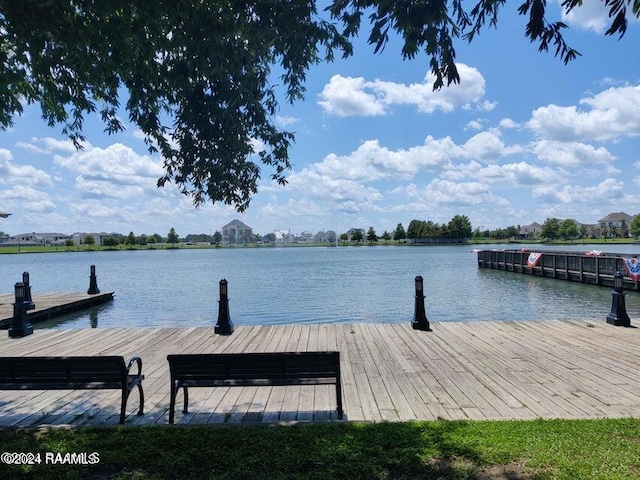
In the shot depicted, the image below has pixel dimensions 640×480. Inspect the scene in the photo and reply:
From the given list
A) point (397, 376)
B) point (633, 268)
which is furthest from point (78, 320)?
point (633, 268)

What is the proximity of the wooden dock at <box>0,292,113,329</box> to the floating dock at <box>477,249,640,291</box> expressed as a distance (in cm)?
2959

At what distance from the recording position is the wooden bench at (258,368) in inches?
208

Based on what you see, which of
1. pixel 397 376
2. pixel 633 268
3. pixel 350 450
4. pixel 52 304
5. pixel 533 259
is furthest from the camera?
pixel 533 259

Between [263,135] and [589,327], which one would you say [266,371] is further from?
[589,327]

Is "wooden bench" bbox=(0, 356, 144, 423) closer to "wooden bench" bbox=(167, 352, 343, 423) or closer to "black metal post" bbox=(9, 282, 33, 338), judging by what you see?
"wooden bench" bbox=(167, 352, 343, 423)

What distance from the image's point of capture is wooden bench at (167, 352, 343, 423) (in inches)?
208

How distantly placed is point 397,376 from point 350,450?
3.37m

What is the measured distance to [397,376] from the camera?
7457 millimetres

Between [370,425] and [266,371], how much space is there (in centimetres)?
136

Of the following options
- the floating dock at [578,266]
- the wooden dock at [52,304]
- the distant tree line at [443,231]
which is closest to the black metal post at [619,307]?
the floating dock at [578,266]

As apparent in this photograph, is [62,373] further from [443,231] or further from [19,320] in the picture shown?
[443,231]

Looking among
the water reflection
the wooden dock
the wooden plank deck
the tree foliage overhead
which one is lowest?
the water reflection

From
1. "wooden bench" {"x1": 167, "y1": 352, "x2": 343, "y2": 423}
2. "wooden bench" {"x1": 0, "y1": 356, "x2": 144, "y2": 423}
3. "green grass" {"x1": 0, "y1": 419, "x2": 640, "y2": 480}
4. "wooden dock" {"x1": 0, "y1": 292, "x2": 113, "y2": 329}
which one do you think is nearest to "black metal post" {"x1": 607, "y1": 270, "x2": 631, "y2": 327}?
"green grass" {"x1": 0, "y1": 419, "x2": 640, "y2": 480}

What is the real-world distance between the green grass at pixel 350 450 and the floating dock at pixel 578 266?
2575 centimetres
